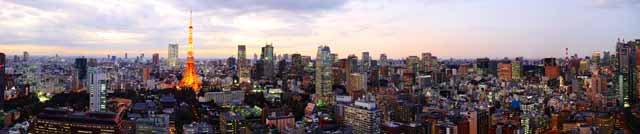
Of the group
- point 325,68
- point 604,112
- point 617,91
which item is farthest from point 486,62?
point 604,112

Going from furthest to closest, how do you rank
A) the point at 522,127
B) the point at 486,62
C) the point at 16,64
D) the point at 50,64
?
the point at 486,62 → the point at 50,64 → the point at 16,64 → the point at 522,127

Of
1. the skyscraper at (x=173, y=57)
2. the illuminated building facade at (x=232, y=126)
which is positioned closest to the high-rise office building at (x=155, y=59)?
the skyscraper at (x=173, y=57)

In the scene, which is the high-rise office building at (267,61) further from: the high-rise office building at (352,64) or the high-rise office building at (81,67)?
the high-rise office building at (81,67)

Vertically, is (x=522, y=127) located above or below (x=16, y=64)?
below

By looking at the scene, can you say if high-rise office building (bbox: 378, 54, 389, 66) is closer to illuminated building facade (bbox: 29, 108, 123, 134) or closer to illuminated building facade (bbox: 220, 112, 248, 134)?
illuminated building facade (bbox: 220, 112, 248, 134)

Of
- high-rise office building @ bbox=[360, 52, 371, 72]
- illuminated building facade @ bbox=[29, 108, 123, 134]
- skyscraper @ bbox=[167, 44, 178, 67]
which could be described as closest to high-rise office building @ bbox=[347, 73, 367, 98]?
high-rise office building @ bbox=[360, 52, 371, 72]

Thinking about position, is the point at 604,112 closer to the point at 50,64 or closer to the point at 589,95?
the point at 589,95

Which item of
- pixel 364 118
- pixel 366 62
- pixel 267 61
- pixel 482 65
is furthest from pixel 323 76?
pixel 482 65
